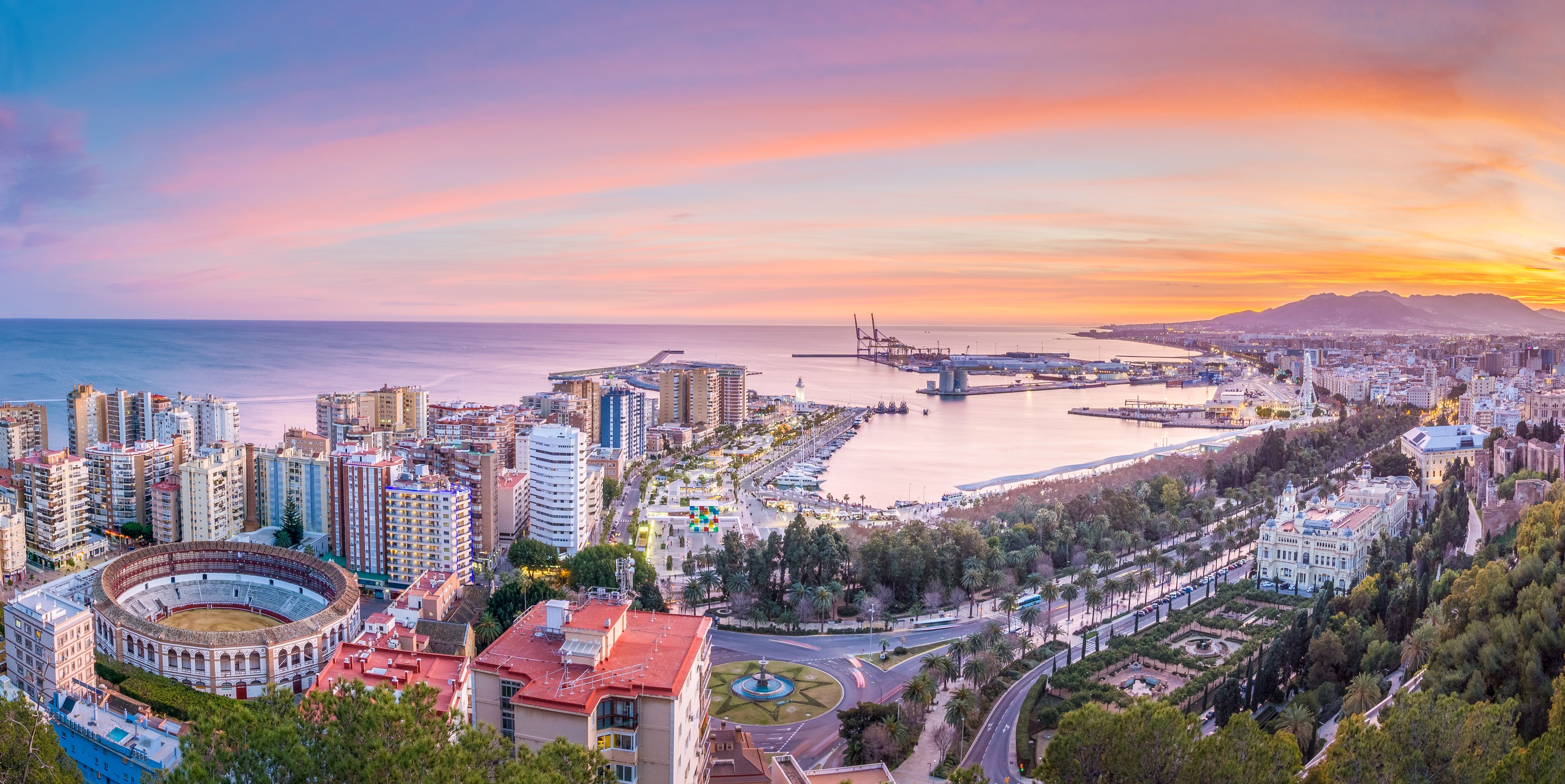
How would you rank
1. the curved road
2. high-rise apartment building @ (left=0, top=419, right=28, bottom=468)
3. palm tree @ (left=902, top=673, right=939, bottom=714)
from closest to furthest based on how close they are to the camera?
the curved road
palm tree @ (left=902, top=673, right=939, bottom=714)
high-rise apartment building @ (left=0, top=419, right=28, bottom=468)

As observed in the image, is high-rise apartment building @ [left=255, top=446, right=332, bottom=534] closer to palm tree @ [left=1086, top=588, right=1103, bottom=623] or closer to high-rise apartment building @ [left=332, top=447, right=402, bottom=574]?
high-rise apartment building @ [left=332, top=447, right=402, bottom=574]

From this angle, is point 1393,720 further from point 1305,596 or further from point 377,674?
point 1305,596

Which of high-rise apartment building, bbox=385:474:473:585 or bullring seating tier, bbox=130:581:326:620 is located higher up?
high-rise apartment building, bbox=385:474:473:585

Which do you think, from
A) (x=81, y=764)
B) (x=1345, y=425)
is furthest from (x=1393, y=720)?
(x=1345, y=425)

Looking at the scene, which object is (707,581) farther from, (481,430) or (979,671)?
(481,430)

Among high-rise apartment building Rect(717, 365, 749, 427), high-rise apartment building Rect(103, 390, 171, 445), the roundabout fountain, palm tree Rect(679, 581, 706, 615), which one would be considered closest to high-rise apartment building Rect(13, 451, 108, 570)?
high-rise apartment building Rect(103, 390, 171, 445)

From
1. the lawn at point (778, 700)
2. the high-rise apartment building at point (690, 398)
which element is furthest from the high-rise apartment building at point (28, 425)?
the lawn at point (778, 700)

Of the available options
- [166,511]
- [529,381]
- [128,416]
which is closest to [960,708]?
[166,511]

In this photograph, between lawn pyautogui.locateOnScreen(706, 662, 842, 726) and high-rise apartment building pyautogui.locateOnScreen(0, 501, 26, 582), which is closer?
lawn pyautogui.locateOnScreen(706, 662, 842, 726)

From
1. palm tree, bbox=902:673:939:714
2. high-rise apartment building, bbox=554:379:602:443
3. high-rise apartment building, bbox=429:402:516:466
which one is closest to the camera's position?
palm tree, bbox=902:673:939:714
